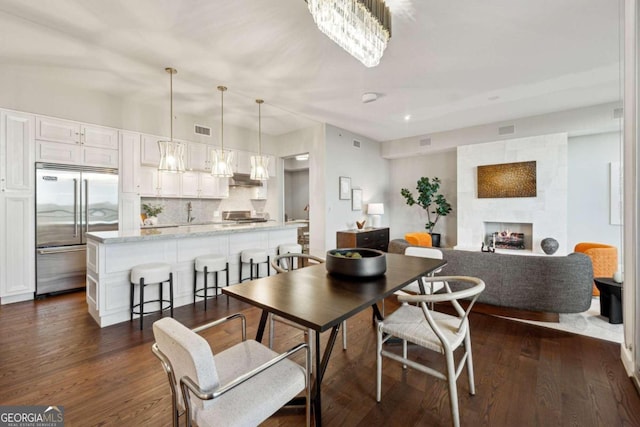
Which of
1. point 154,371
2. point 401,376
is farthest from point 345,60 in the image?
point 154,371

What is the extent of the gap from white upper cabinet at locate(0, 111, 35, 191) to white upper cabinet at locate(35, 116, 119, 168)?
0.30 ft

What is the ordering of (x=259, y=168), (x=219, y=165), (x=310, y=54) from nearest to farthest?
(x=310, y=54), (x=219, y=165), (x=259, y=168)

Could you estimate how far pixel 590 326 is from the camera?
2.72m

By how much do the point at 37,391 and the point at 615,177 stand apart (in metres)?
8.01

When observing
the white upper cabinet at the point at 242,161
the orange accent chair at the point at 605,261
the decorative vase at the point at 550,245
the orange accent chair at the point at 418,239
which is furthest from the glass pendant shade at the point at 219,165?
the decorative vase at the point at 550,245

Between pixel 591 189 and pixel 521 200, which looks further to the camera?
pixel 521 200

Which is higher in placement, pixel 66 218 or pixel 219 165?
pixel 219 165

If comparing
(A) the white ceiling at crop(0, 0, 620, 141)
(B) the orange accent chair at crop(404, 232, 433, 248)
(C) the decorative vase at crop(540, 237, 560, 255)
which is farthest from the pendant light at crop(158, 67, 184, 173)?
(C) the decorative vase at crop(540, 237, 560, 255)

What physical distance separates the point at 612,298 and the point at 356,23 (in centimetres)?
354

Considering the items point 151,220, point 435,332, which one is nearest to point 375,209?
point 151,220

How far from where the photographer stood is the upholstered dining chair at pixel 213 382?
3.16ft

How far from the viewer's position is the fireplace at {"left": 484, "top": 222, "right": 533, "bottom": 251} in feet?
18.5

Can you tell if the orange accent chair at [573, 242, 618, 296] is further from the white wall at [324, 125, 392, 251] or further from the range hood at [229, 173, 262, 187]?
the range hood at [229, 173, 262, 187]

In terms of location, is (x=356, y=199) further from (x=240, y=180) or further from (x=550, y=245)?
(x=550, y=245)
